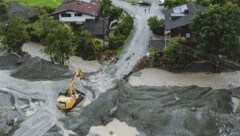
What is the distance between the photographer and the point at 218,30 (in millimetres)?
41656

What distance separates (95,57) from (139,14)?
1802cm

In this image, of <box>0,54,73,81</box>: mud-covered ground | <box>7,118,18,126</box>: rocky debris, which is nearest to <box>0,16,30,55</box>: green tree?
<box>0,54,73,81</box>: mud-covered ground

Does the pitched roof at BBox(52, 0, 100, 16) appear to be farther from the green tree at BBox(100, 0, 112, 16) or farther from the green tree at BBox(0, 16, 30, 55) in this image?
the green tree at BBox(0, 16, 30, 55)

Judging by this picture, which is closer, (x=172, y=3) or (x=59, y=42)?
(x=59, y=42)

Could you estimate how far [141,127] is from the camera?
109 feet

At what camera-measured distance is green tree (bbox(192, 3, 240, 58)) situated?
4159 cm

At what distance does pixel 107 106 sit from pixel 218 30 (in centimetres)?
1573

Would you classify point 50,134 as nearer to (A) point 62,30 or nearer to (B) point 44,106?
(B) point 44,106

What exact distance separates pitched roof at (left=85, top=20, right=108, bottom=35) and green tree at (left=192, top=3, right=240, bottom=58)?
1634 centimetres

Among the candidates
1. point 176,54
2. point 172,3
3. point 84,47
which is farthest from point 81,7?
point 176,54

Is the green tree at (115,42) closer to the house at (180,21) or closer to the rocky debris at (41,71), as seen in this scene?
the house at (180,21)

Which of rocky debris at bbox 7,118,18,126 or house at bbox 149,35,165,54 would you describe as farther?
house at bbox 149,35,165,54

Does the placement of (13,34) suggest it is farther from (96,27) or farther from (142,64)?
(142,64)

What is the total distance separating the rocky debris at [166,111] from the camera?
33062mm
